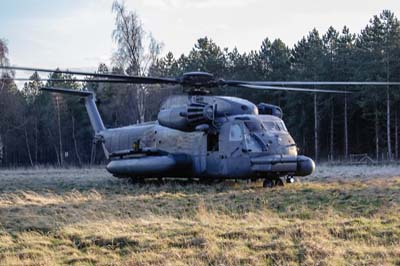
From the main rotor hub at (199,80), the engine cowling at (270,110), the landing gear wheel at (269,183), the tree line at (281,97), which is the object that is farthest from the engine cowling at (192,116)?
the tree line at (281,97)

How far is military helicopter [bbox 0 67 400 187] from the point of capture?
55.6 ft

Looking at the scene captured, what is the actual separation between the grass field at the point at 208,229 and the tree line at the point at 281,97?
26809 mm

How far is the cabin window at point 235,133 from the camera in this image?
17677 millimetres

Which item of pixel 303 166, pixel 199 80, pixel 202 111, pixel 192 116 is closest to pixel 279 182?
pixel 303 166

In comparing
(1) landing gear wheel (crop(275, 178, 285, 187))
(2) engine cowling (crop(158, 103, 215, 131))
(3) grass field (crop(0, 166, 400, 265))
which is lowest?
(1) landing gear wheel (crop(275, 178, 285, 187))

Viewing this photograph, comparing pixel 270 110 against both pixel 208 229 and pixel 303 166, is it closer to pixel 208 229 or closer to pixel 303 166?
pixel 303 166

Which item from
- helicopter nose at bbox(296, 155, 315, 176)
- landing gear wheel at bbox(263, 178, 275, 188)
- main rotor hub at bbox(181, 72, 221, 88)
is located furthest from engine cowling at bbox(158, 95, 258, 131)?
helicopter nose at bbox(296, 155, 315, 176)

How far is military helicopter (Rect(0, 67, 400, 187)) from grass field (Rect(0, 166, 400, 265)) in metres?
1.90

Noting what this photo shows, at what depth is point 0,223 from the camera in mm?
10672

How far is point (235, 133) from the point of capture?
1786 cm

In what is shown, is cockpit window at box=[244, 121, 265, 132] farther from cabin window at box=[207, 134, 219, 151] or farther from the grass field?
the grass field

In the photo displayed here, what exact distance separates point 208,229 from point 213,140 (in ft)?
31.3

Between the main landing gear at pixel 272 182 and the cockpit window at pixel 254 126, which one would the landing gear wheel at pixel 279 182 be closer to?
the main landing gear at pixel 272 182

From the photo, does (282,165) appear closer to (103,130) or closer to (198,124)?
(198,124)
